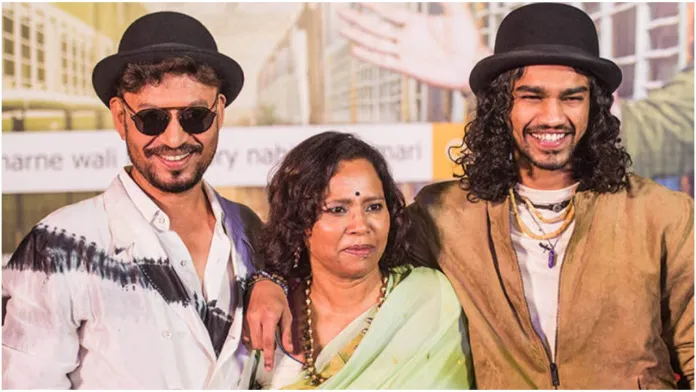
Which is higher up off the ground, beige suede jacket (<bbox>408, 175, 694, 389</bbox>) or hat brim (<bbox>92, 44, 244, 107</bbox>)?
hat brim (<bbox>92, 44, 244, 107</bbox>)

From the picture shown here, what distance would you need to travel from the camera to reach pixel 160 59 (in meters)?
2.75

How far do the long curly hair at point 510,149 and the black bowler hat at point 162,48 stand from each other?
0.99 m

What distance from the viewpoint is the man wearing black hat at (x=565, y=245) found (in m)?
2.77

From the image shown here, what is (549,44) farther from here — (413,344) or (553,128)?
(413,344)

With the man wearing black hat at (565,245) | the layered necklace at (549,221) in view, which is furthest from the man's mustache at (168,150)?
the layered necklace at (549,221)

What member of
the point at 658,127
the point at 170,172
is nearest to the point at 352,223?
the point at 170,172

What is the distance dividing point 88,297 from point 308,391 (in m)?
0.82

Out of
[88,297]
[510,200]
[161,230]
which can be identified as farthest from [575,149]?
[88,297]

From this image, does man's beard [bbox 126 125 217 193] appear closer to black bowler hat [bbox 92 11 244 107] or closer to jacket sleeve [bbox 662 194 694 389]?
black bowler hat [bbox 92 11 244 107]

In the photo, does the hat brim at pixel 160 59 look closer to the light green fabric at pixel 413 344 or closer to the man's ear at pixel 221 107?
the man's ear at pixel 221 107

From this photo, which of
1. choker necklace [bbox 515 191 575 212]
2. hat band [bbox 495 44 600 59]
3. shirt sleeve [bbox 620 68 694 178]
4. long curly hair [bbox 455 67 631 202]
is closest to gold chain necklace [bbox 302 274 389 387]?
long curly hair [bbox 455 67 631 202]

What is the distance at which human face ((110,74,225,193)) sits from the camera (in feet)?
9.04

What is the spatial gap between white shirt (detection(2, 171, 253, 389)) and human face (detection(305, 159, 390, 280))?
453 mm

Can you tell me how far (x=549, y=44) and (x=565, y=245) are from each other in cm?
73
